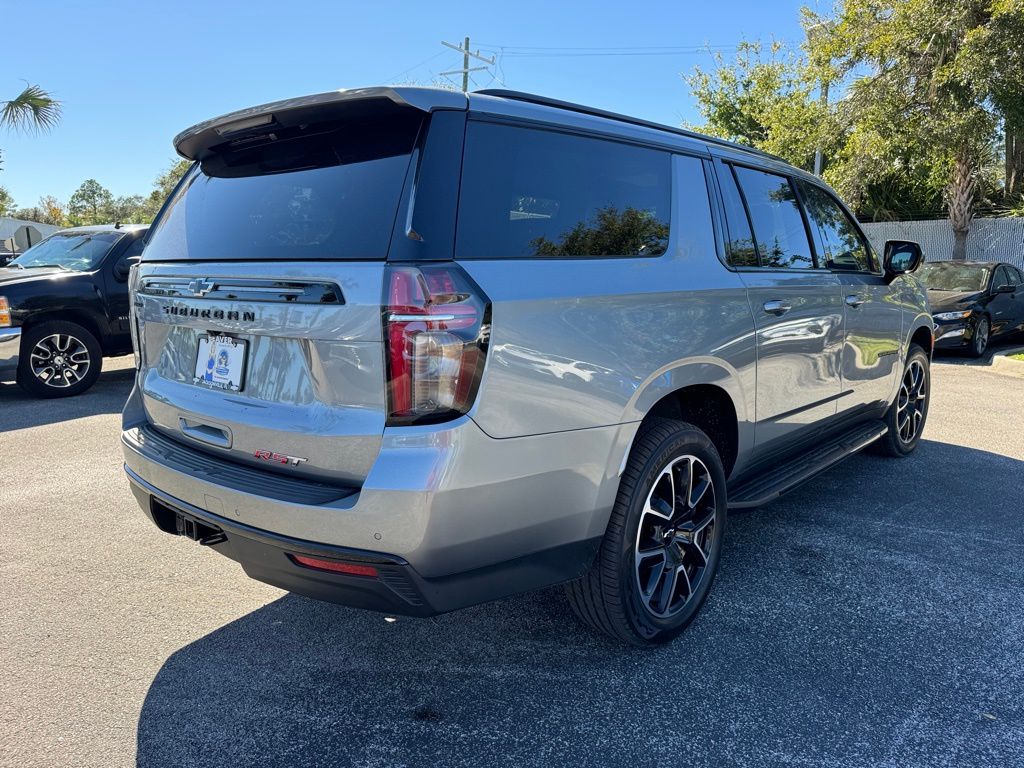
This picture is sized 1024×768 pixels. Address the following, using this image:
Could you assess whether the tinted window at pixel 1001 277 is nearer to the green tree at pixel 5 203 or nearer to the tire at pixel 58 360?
the tire at pixel 58 360

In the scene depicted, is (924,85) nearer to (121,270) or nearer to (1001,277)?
(1001,277)

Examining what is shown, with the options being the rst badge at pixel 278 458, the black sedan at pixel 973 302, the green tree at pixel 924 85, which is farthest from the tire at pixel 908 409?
the green tree at pixel 924 85

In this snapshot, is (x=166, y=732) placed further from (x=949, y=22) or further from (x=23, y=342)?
(x=949, y=22)

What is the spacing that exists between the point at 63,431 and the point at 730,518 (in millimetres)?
5225

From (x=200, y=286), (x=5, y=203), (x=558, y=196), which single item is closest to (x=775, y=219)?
(x=558, y=196)

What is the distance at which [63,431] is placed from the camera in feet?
20.1

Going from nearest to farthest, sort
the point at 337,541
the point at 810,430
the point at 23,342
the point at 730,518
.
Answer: the point at 337,541, the point at 810,430, the point at 730,518, the point at 23,342

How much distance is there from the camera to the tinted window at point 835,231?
4262 millimetres

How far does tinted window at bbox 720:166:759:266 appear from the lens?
333cm

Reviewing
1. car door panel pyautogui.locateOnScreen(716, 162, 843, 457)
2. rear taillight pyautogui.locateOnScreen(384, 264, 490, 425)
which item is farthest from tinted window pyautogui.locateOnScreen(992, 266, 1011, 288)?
rear taillight pyautogui.locateOnScreen(384, 264, 490, 425)

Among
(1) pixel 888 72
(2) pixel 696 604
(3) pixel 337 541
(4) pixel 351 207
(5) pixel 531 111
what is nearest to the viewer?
(3) pixel 337 541

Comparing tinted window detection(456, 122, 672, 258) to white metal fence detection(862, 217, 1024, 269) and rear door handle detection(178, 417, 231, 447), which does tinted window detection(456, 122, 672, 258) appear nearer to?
rear door handle detection(178, 417, 231, 447)

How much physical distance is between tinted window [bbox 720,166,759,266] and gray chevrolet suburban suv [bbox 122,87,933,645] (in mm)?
37

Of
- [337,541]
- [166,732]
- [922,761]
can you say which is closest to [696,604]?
[922,761]
